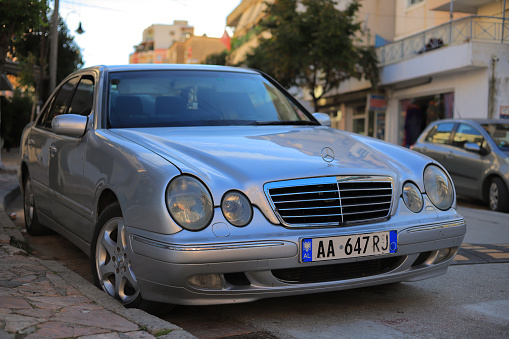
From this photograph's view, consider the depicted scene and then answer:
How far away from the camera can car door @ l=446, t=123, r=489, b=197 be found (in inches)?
425

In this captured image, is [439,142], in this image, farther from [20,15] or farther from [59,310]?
[59,310]

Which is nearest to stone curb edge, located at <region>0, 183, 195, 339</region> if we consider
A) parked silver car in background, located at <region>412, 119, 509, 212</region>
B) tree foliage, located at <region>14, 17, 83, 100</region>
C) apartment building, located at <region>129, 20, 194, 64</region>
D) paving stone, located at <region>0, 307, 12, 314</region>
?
paving stone, located at <region>0, 307, 12, 314</region>

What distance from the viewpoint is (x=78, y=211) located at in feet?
14.6

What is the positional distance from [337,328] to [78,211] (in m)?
1.98

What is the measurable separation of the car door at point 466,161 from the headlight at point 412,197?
7.31 meters

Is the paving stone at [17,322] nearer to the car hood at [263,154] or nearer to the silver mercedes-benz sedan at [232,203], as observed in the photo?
the silver mercedes-benz sedan at [232,203]

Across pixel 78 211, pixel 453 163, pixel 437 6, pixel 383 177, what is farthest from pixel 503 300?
pixel 437 6

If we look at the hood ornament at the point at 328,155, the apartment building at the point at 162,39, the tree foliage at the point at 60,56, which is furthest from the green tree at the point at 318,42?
the apartment building at the point at 162,39

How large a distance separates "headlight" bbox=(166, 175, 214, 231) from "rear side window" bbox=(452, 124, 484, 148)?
334 inches

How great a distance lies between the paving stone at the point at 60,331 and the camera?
2.77m

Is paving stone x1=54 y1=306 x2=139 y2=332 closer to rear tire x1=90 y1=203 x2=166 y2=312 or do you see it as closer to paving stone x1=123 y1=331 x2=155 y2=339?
paving stone x1=123 y1=331 x2=155 y2=339

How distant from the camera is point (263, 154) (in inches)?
146

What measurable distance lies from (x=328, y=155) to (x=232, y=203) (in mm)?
757

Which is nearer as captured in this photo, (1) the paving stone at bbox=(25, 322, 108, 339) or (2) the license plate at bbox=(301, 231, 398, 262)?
(1) the paving stone at bbox=(25, 322, 108, 339)
